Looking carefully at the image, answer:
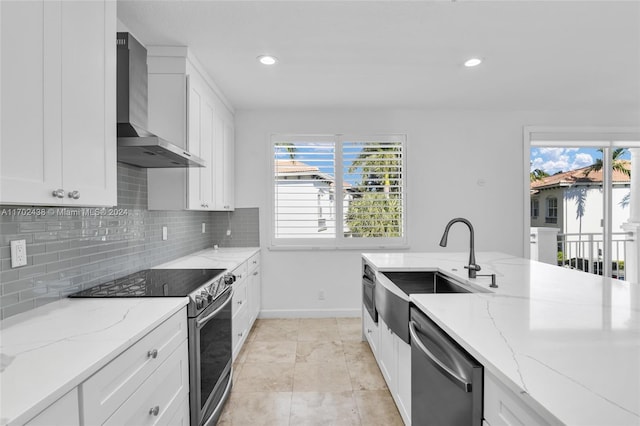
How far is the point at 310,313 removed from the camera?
3.92m

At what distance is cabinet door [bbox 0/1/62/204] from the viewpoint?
3.18ft

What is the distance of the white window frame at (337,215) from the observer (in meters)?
3.90

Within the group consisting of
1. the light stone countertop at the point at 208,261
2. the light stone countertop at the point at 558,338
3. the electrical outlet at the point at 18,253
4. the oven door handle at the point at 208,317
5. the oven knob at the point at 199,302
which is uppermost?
the electrical outlet at the point at 18,253

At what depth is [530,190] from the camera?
13.3ft

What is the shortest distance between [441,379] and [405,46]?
222 centimetres

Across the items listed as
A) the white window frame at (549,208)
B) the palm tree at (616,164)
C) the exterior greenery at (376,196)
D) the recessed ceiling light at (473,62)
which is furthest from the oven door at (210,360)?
the palm tree at (616,164)

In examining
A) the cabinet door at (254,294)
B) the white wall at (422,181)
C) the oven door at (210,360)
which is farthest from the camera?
the white wall at (422,181)

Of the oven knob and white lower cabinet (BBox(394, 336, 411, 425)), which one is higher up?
the oven knob

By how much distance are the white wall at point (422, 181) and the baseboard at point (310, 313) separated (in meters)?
0.01

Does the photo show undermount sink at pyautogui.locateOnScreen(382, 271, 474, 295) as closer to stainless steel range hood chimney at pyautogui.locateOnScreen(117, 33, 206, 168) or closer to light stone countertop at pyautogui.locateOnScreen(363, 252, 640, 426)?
light stone countertop at pyautogui.locateOnScreen(363, 252, 640, 426)

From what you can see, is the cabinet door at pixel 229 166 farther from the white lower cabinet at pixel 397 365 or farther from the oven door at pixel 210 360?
the white lower cabinet at pixel 397 365

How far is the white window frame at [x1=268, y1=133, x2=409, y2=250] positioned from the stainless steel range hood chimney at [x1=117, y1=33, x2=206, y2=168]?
1961 mm

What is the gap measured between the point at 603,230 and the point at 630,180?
0.78 m

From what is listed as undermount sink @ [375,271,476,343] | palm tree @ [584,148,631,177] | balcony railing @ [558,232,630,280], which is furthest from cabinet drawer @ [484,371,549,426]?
palm tree @ [584,148,631,177]
